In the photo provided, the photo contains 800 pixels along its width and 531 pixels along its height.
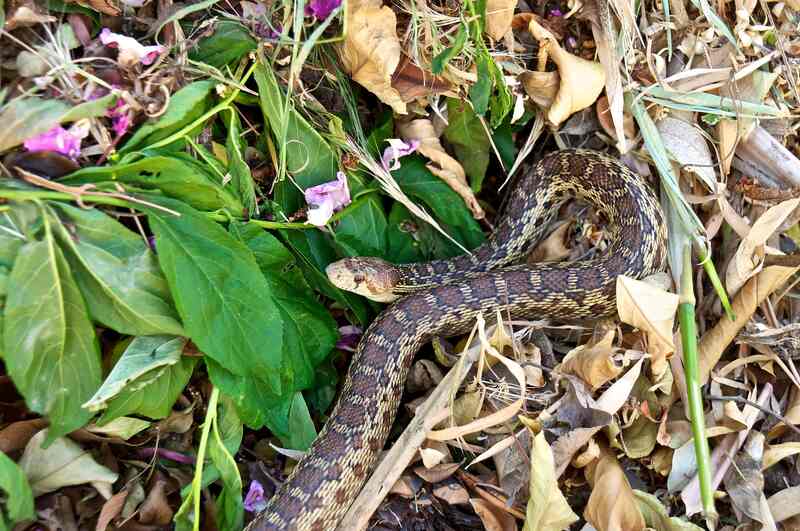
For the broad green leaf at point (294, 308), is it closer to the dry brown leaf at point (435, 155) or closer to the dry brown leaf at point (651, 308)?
the dry brown leaf at point (435, 155)

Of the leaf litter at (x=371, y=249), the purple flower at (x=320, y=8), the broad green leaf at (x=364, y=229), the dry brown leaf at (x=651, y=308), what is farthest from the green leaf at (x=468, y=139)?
the dry brown leaf at (x=651, y=308)

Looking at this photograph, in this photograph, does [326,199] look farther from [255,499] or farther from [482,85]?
[255,499]

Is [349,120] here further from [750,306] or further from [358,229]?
[750,306]

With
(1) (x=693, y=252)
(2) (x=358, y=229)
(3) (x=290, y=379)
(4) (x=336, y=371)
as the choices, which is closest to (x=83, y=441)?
(3) (x=290, y=379)

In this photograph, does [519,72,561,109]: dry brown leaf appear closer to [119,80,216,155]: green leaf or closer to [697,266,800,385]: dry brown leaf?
[697,266,800,385]: dry brown leaf

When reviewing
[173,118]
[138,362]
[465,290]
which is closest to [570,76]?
[465,290]
